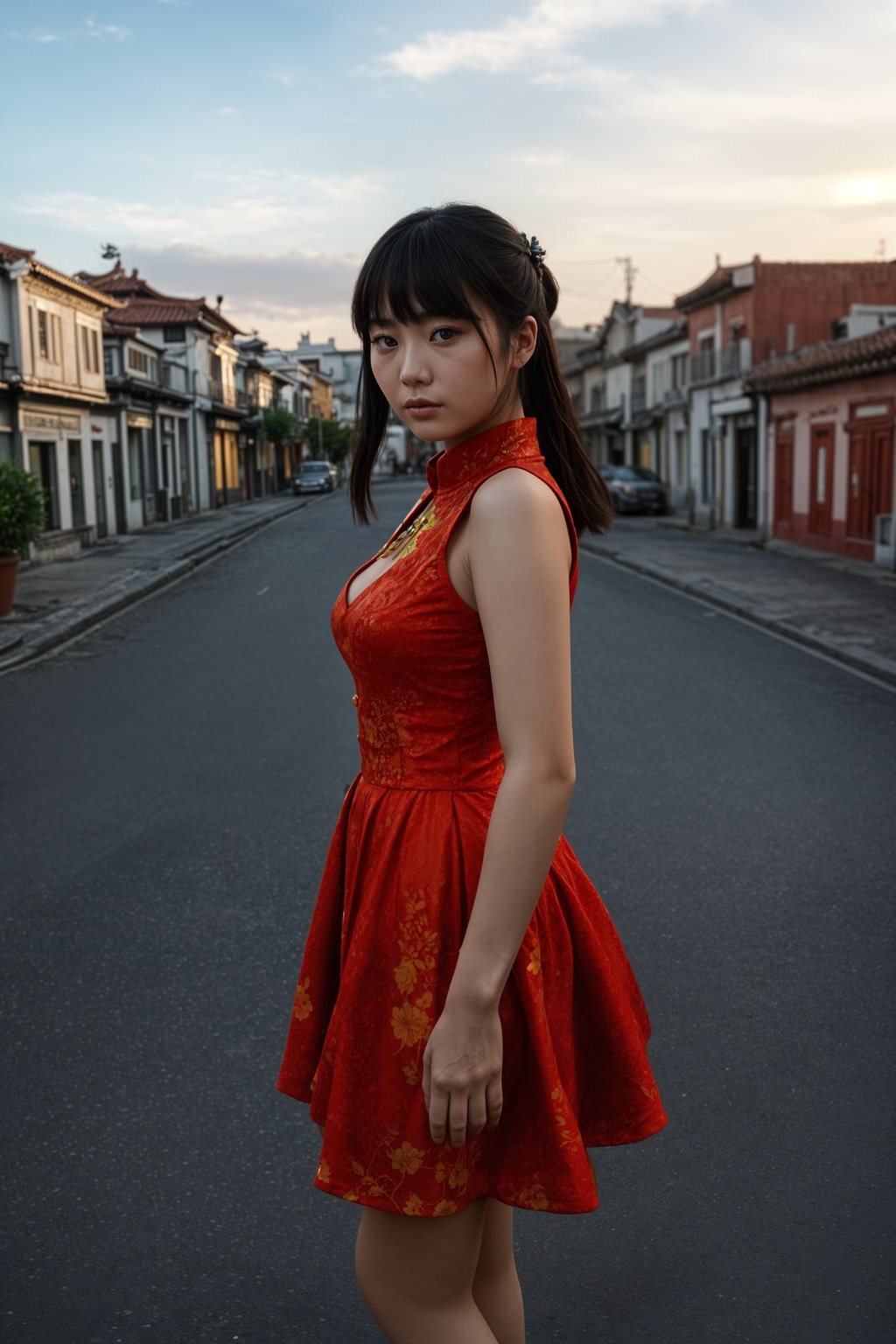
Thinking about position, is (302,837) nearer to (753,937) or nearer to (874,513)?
(753,937)

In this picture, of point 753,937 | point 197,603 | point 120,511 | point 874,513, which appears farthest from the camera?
point 120,511

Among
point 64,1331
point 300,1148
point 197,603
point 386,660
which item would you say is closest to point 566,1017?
point 386,660

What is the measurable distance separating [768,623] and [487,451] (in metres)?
13.6

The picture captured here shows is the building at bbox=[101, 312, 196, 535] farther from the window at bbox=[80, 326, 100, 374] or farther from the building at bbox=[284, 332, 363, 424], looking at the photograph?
the building at bbox=[284, 332, 363, 424]

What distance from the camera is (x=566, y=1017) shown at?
1762 mm

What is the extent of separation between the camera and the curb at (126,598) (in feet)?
42.0

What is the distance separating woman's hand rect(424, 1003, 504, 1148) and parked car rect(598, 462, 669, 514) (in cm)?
3867

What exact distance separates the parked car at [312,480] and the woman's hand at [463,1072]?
189ft

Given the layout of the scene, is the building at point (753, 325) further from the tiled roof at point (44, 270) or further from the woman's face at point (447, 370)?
the woman's face at point (447, 370)

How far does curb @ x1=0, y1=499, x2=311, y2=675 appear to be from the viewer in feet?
42.0

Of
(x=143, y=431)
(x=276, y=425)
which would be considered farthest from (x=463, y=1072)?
(x=276, y=425)

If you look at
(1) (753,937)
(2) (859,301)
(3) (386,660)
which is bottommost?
(1) (753,937)

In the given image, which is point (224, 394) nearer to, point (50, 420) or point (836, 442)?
point (50, 420)

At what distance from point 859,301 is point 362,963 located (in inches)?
1484
